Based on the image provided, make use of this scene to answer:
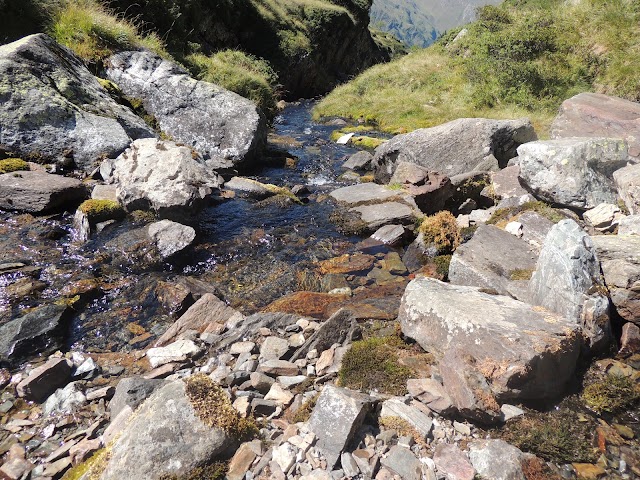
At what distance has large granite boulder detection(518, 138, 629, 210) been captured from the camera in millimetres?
10094

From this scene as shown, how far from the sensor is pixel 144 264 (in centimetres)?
926

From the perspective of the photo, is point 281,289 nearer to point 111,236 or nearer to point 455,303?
point 455,303

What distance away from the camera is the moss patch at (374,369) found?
219 inches

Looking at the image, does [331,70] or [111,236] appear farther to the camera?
[331,70]

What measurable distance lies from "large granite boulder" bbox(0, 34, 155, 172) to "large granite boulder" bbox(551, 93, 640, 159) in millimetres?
15953

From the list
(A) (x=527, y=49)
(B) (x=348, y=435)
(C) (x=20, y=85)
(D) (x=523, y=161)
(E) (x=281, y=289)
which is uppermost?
(A) (x=527, y=49)

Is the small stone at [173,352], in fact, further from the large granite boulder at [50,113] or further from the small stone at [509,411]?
the large granite boulder at [50,113]

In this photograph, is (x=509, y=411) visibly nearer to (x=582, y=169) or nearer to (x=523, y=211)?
(x=523, y=211)

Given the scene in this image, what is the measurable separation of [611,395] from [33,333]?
9242 mm

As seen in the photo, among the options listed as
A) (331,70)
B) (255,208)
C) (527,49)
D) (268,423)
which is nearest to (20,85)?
(255,208)

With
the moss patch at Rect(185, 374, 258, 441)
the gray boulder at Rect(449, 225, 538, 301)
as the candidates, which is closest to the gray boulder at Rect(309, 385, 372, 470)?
the moss patch at Rect(185, 374, 258, 441)

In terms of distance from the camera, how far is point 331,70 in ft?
212

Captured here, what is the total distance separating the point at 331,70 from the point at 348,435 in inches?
2672

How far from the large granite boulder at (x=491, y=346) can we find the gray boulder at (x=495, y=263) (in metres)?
1.13
